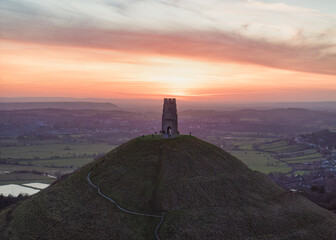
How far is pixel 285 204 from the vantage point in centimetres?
5034

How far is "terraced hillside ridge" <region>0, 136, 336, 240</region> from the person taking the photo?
40.9 metres

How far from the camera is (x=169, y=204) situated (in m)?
44.1

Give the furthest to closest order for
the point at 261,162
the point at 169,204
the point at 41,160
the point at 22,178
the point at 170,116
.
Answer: the point at 41,160 → the point at 261,162 → the point at 22,178 → the point at 170,116 → the point at 169,204

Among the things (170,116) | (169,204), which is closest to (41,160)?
(170,116)

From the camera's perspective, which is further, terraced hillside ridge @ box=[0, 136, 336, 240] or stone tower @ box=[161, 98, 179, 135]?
stone tower @ box=[161, 98, 179, 135]

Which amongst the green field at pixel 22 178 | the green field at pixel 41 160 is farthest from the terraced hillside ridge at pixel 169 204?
the green field at pixel 41 160

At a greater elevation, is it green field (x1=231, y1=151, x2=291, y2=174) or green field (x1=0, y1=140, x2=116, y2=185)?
green field (x1=231, y1=151, x2=291, y2=174)

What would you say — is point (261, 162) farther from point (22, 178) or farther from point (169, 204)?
point (169, 204)

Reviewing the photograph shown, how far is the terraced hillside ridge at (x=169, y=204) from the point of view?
4094 cm

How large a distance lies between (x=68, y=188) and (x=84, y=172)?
510 cm

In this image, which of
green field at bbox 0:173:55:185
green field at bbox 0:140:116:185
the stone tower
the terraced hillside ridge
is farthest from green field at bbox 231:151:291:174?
green field at bbox 0:173:55:185

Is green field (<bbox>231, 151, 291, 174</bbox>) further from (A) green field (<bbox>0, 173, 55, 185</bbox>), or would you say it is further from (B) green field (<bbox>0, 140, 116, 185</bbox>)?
(A) green field (<bbox>0, 173, 55, 185</bbox>)

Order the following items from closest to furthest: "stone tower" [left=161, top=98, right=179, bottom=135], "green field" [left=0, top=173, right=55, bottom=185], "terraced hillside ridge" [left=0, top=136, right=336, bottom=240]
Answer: "terraced hillside ridge" [left=0, top=136, right=336, bottom=240]
"stone tower" [left=161, top=98, right=179, bottom=135]
"green field" [left=0, top=173, right=55, bottom=185]

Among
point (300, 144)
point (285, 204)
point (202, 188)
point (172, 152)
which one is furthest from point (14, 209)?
point (300, 144)
